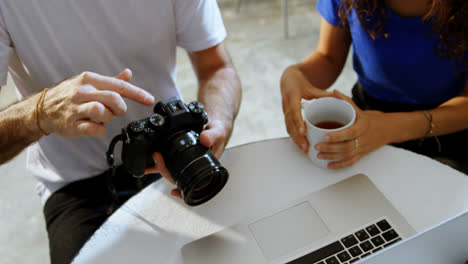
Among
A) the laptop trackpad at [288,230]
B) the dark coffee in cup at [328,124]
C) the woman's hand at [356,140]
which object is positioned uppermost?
the dark coffee in cup at [328,124]

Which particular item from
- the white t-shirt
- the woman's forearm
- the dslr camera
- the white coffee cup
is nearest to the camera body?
the dslr camera

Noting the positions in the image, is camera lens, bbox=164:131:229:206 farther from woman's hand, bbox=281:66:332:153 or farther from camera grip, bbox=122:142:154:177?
woman's hand, bbox=281:66:332:153

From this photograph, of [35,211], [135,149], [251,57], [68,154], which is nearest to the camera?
[135,149]

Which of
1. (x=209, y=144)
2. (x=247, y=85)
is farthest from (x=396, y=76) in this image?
(x=247, y=85)

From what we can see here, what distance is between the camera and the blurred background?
1.59m

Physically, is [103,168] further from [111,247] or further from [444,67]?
[444,67]

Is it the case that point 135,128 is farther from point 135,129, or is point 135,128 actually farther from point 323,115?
point 323,115

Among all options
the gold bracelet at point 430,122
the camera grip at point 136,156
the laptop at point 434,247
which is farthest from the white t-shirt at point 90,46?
the laptop at point 434,247

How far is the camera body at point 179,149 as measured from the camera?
0.64 m

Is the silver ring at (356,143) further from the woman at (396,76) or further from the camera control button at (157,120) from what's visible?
the camera control button at (157,120)

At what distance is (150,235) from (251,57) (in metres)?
1.71

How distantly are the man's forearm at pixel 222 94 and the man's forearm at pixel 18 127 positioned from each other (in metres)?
0.40

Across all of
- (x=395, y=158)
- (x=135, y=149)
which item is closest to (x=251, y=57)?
(x=395, y=158)

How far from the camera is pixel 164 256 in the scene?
72 cm
